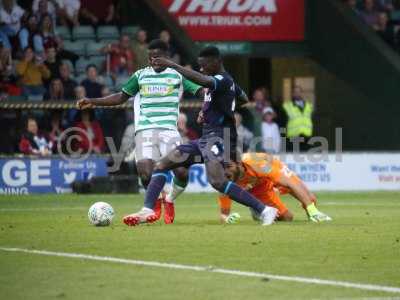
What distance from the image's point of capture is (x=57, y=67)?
25234 mm

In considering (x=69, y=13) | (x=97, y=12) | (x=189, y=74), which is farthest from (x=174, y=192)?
(x=97, y=12)

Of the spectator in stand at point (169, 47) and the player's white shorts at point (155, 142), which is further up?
the spectator in stand at point (169, 47)

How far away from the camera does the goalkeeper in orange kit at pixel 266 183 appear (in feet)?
50.1

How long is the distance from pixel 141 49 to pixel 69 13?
189 cm

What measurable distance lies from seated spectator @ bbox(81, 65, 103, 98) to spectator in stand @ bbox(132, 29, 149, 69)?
1.49 meters

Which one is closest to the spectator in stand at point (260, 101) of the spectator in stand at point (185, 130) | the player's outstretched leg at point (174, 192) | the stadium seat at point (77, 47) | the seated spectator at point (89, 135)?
the spectator in stand at point (185, 130)

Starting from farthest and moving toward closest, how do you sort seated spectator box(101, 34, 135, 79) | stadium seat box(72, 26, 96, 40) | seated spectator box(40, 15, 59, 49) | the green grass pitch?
stadium seat box(72, 26, 96, 40) < seated spectator box(101, 34, 135, 79) < seated spectator box(40, 15, 59, 49) < the green grass pitch

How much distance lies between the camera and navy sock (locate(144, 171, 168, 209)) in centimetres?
1419

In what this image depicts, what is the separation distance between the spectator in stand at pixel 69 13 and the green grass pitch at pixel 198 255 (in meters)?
9.90

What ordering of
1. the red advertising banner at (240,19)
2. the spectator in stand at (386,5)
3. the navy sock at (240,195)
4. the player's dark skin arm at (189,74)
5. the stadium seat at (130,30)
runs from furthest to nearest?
1. the spectator in stand at (386,5)
2. the red advertising banner at (240,19)
3. the stadium seat at (130,30)
4. the navy sock at (240,195)
5. the player's dark skin arm at (189,74)

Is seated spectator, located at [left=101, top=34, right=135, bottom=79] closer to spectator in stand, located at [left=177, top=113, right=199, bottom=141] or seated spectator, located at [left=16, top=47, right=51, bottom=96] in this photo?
seated spectator, located at [left=16, top=47, right=51, bottom=96]

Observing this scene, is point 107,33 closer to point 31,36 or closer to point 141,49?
point 141,49

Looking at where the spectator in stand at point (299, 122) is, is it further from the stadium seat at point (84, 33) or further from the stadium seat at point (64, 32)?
the stadium seat at point (64, 32)

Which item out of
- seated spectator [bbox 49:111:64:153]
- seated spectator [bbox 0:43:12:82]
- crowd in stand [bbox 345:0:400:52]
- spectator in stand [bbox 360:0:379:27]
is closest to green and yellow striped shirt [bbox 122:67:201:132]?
seated spectator [bbox 49:111:64:153]
